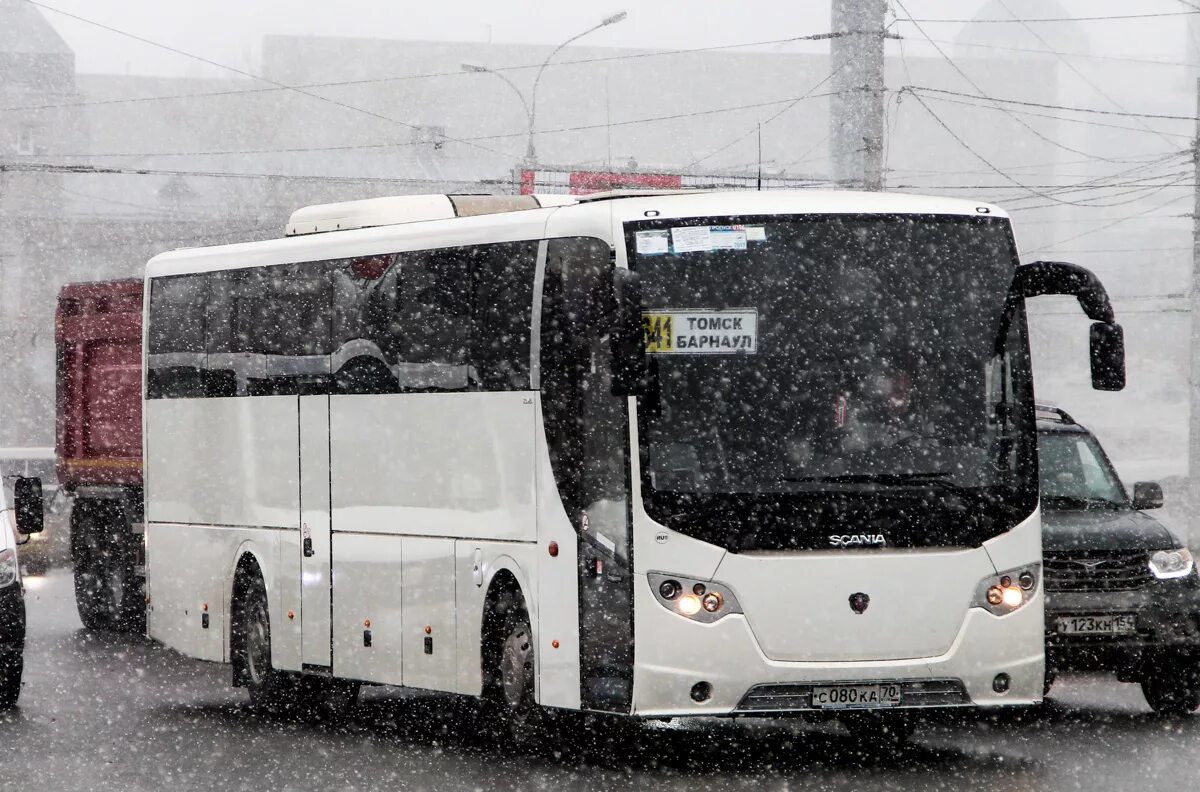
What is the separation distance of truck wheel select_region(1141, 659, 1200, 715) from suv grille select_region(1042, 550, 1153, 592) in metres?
0.60

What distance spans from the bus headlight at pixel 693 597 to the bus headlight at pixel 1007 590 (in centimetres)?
126

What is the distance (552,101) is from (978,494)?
84.2 meters

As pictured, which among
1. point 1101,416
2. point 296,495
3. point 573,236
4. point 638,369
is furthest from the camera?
point 1101,416

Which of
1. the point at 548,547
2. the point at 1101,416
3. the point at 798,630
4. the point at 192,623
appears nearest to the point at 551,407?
the point at 548,547

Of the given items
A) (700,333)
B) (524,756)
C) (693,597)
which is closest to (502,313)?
(700,333)

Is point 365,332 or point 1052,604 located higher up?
point 365,332

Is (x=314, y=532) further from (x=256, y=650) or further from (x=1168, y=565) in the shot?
(x=1168, y=565)

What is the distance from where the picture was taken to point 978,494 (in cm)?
1082

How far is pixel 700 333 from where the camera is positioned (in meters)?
10.7

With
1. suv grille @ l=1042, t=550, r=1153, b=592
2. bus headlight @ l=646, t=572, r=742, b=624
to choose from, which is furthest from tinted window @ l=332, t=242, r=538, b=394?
suv grille @ l=1042, t=550, r=1153, b=592

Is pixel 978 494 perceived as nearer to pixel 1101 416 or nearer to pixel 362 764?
pixel 362 764

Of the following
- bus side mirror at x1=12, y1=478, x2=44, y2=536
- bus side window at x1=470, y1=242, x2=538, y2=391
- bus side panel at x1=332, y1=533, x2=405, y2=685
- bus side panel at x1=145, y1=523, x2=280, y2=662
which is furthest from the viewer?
bus side panel at x1=145, y1=523, x2=280, y2=662

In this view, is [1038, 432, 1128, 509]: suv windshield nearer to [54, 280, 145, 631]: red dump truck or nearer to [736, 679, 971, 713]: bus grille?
[736, 679, 971, 713]: bus grille

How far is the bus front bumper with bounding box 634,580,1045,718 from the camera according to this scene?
34.3 ft
